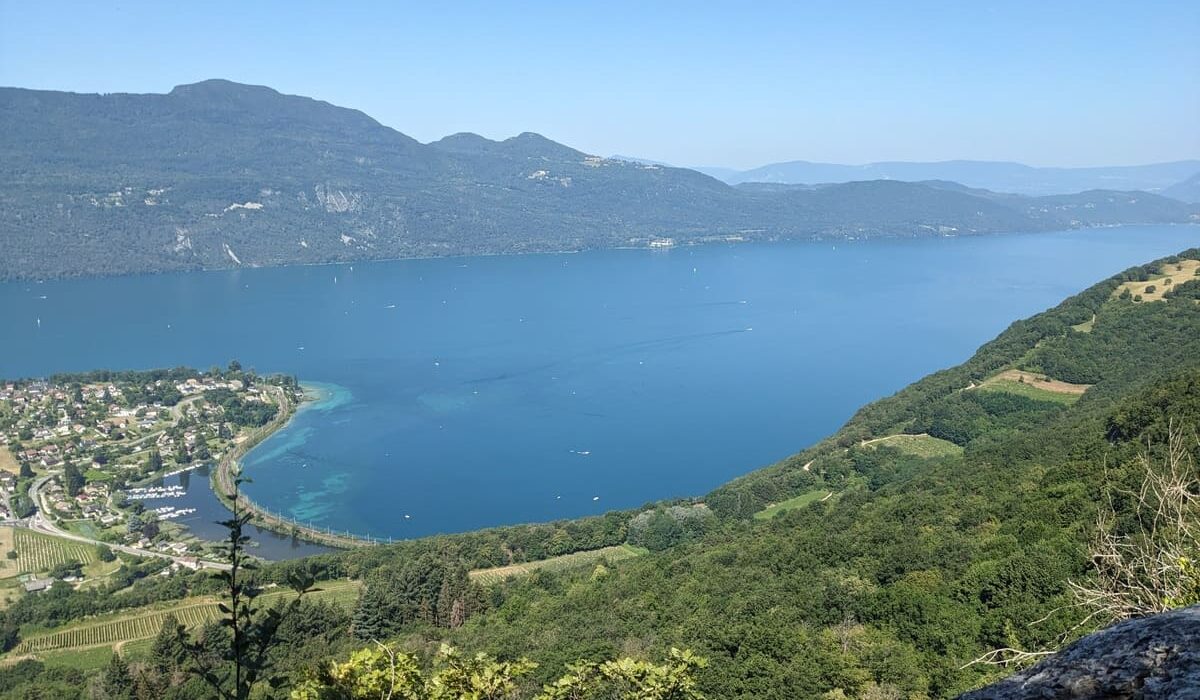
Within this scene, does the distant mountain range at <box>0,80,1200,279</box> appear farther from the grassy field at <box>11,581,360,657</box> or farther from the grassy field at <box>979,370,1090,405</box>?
the grassy field at <box>979,370,1090,405</box>

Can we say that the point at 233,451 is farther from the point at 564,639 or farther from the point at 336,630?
the point at 564,639

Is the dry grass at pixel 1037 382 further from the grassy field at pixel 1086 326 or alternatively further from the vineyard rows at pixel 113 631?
the vineyard rows at pixel 113 631

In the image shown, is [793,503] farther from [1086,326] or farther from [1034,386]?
[1086,326]

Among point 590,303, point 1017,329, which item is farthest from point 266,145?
point 1017,329

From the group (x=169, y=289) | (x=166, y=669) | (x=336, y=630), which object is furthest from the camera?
(x=169, y=289)

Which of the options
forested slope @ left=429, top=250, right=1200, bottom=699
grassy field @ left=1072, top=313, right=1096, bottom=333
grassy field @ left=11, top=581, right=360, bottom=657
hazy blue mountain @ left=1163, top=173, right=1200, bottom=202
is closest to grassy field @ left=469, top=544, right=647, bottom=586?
forested slope @ left=429, top=250, right=1200, bottom=699
